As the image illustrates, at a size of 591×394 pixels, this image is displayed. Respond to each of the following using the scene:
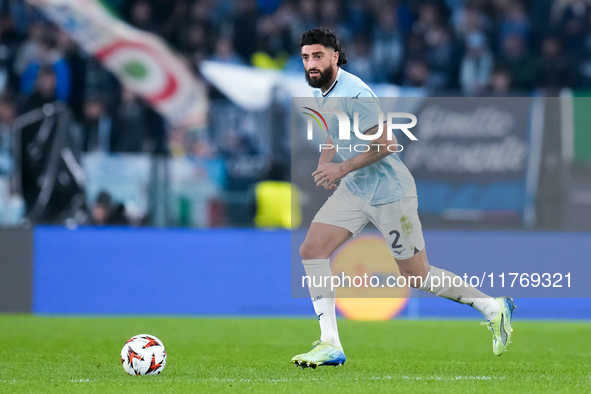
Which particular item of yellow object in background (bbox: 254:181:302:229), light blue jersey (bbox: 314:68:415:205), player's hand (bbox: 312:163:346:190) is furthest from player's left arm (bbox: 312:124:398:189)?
yellow object in background (bbox: 254:181:302:229)

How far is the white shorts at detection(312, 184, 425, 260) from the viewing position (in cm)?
671

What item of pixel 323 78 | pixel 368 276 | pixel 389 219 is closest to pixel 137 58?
pixel 368 276

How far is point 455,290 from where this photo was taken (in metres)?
6.75

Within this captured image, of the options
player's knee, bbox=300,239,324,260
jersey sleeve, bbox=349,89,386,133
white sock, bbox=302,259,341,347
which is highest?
jersey sleeve, bbox=349,89,386,133

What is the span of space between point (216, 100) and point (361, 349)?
23.8 feet

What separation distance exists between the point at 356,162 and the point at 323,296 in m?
0.97

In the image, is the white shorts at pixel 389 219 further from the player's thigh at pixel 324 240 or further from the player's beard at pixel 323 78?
the player's beard at pixel 323 78

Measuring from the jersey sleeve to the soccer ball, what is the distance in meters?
1.92

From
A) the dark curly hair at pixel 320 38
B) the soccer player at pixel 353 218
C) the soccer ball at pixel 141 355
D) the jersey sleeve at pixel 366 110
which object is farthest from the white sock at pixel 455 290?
the soccer ball at pixel 141 355

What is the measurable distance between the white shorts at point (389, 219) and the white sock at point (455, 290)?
216 mm

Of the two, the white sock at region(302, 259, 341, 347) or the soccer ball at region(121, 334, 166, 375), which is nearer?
the soccer ball at region(121, 334, 166, 375)

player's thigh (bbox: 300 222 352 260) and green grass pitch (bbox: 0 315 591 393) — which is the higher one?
player's thigh (bbox: 300 222 352 260)

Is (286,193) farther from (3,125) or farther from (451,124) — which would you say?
(3,125)

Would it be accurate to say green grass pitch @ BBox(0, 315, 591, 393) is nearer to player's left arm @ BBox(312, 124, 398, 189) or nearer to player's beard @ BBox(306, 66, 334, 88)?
player's left arm @ BBox(312, 124, 398, 189)
